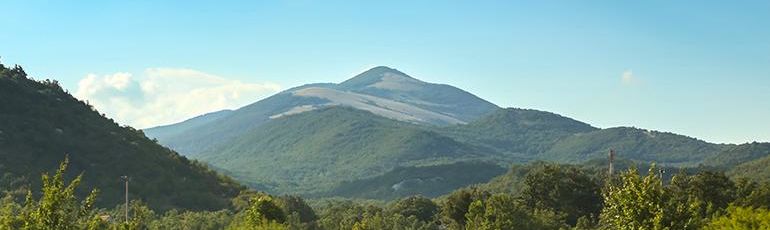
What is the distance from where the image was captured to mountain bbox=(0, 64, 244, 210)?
147125 millimetres

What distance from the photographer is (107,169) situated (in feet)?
514

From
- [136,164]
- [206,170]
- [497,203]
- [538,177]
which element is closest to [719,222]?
[497,203]

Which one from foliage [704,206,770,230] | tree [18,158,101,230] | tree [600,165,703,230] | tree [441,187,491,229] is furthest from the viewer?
tree [441,187,491,229]

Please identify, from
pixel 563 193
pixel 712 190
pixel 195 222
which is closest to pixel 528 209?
pixel 563 193

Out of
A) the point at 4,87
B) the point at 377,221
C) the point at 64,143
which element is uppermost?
the point at 4,87

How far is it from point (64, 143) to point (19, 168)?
60.6ft

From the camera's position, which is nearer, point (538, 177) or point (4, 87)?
point (538, 177)

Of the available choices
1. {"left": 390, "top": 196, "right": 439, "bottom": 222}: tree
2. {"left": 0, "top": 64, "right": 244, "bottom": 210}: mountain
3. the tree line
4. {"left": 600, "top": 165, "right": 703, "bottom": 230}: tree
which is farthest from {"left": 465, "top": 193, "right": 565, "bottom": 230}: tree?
{"left": 0, "top": 64, "right": 244, "bottom": 210}: mountain

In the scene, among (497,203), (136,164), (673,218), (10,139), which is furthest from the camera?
(136,164)

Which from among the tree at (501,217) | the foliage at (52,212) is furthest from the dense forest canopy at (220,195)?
the tree at (501,217)

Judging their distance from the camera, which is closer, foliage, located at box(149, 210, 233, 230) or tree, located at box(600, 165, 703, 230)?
tree, located at box(600, 165, 703, 230)

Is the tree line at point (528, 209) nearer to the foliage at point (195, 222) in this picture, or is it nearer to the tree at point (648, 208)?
the tree at point (648, 208)

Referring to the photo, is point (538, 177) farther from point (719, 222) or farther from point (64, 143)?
point (64, 143)

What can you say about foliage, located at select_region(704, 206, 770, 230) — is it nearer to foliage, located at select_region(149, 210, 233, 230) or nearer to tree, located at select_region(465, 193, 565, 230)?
tree, located at select_region(465, 193, 565, 230)
